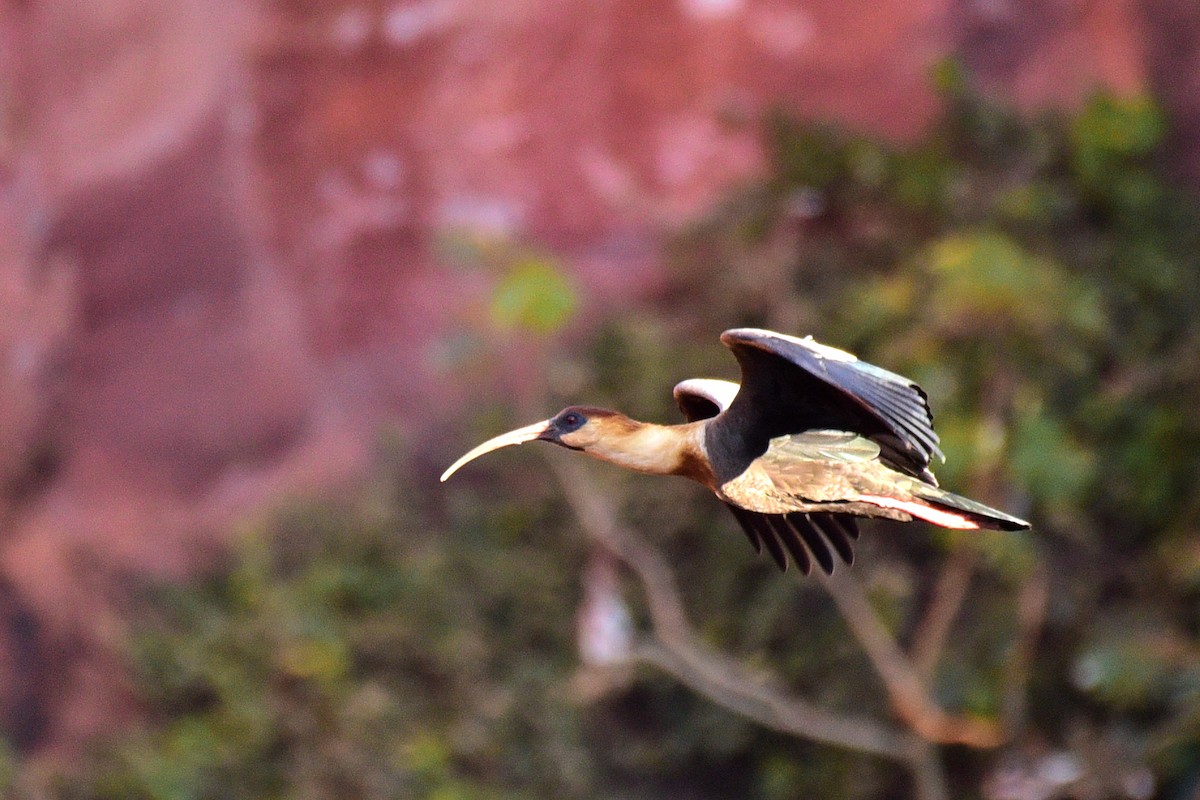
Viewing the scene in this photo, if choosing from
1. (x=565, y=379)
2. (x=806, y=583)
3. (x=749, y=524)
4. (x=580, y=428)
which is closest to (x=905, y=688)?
(x=806, y=583)

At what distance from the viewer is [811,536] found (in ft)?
15.6

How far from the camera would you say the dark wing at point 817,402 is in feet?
13.0

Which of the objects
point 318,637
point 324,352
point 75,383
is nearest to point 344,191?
point 324,352

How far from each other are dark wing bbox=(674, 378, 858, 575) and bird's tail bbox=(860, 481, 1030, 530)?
0.41 m

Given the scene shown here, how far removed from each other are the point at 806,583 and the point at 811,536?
605cm

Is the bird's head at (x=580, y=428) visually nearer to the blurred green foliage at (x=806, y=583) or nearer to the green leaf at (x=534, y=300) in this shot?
the blurred green foliage at (x=806, y=583)

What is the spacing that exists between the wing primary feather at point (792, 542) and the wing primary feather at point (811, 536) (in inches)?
0.6

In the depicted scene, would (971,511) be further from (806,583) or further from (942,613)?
(806,583)

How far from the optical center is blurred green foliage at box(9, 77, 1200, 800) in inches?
385

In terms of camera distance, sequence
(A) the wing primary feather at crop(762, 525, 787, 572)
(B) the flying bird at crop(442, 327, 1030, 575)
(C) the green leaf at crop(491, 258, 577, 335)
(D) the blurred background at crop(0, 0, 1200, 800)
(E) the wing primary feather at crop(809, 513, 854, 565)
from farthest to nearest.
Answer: (C) the green leaf at crop(491, 258, 577, 335), (D) the blurred background at crop(0, 0, 1200, 800), (A) the wing primary feather at crop(762, 525, 787, 572), (E) the wing primary feather at crop(809, 513, 854, 565), (B) the flying bird at crop(442, 327, 1030, 575)

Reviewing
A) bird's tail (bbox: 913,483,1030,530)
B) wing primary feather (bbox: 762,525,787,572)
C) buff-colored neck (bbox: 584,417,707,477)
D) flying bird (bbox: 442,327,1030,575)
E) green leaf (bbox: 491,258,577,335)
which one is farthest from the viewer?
green leaf (bbox: 491,258,577,335)

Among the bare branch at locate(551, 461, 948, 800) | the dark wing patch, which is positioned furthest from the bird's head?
the bare branch at locate(551, 461, 948, 800)

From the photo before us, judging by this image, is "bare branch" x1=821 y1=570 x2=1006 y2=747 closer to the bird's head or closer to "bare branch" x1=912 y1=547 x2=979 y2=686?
"bare branch" x1=912 y1=547 x2=979 y2=686

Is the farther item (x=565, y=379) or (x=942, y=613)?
(x=565, y=379)
